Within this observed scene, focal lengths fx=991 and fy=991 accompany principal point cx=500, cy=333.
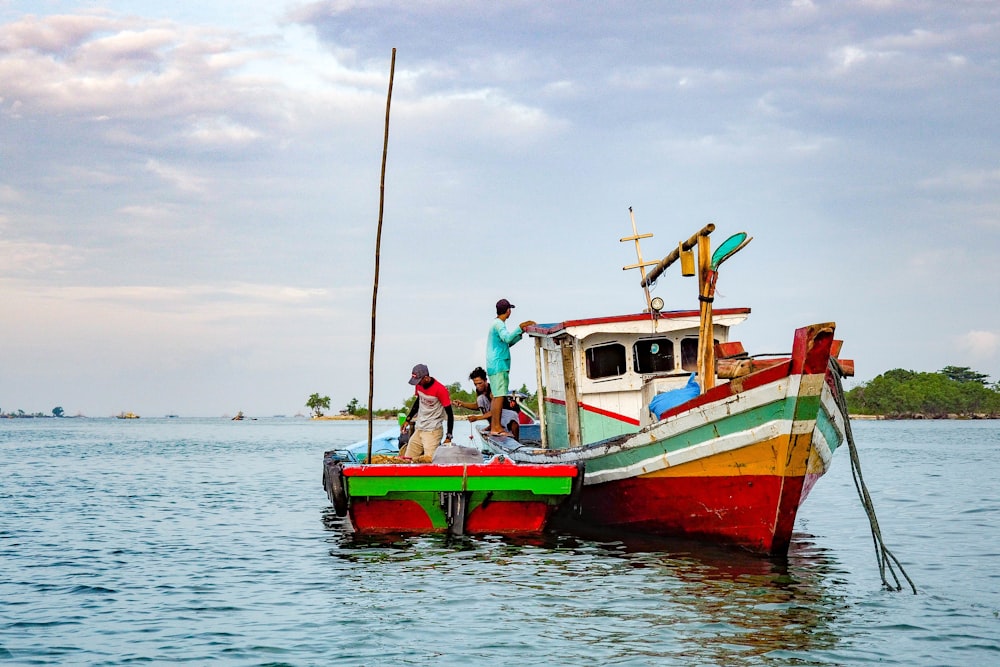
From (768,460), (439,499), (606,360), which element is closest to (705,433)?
(768,460)

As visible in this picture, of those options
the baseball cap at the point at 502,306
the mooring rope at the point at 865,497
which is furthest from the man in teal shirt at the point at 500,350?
the mooring rope at the point at 865,497

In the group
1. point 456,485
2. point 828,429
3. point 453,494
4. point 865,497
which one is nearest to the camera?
point 865,497

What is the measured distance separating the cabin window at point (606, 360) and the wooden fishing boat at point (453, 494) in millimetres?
2950

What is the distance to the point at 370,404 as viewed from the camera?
1518 cm

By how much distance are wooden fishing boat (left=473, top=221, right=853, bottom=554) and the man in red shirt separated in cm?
141

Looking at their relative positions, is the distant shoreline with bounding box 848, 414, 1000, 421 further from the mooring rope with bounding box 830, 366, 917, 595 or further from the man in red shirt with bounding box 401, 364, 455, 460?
the mooring rope with bounding box 830, 366, 917, 595

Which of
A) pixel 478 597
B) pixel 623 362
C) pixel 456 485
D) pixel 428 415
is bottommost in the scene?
pixel 478 597

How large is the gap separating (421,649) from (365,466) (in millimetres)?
5360

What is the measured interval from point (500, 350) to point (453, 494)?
316 cm

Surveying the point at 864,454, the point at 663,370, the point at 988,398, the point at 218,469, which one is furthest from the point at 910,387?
the point at 663,370

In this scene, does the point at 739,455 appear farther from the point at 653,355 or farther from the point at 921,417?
the point at 921,417

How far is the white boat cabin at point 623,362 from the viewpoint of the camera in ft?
54.7

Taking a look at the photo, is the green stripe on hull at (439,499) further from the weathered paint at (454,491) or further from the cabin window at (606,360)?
the cabin window at (606,360)

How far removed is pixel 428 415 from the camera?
626 inches
